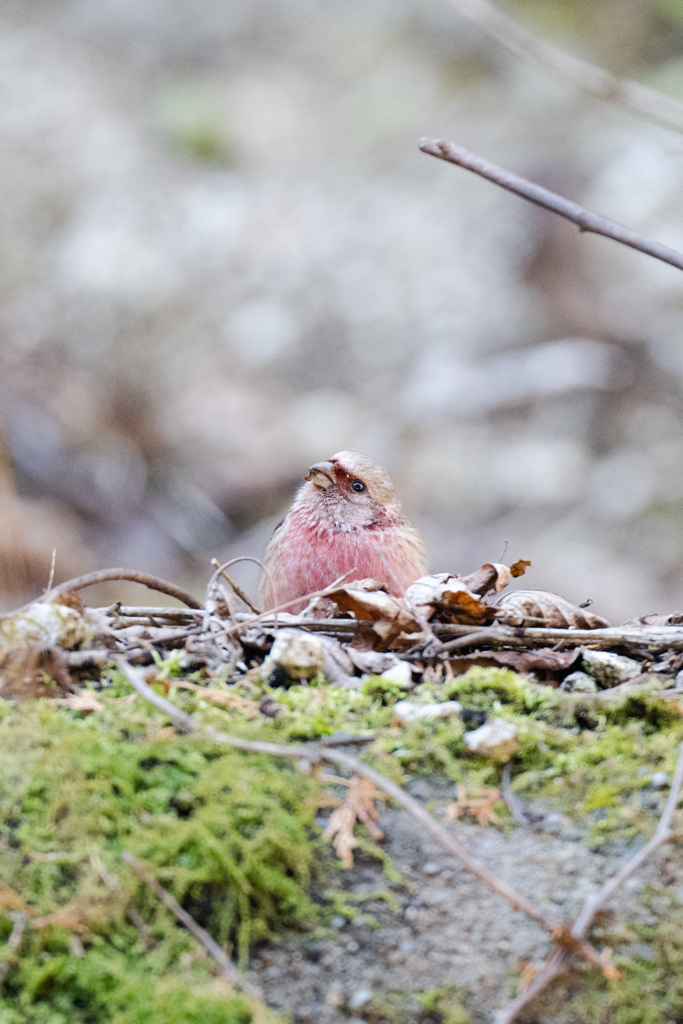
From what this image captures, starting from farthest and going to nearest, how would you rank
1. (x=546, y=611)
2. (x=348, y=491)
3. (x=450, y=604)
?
(x=348, y=491) → (x=546, y=611) → (x=450, y=604)

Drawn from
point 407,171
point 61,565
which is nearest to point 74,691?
point 61,565

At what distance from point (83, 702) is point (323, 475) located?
1.63m

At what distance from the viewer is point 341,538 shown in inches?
115

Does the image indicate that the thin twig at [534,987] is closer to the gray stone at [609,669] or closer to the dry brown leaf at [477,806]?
the dry brown leaf at [477,806]

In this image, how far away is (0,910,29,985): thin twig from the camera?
1.26 m

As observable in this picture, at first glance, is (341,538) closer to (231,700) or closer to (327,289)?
(231,700)

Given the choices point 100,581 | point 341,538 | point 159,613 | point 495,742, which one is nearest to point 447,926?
point 495,742

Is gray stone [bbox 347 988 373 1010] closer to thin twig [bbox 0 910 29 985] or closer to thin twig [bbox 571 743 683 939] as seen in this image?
thin twig [bbox 571 743 683 939]

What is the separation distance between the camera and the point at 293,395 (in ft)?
24.6

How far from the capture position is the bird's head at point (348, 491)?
3.07 m

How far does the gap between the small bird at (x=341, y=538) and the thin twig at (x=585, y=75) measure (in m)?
1.43

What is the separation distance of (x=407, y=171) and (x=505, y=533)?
→ 4229 millimetres

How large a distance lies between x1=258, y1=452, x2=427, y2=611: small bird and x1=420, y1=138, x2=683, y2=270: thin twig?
1182 millimetres

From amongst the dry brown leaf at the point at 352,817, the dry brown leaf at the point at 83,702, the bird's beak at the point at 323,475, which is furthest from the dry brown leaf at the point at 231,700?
the bird's beak at the point at 323,475
